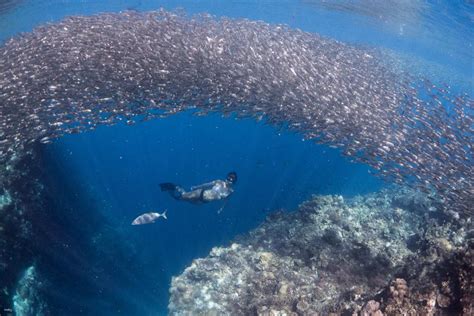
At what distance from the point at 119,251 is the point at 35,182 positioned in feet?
19.2

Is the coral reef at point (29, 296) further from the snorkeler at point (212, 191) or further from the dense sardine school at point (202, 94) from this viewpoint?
the snorkeler at point (212, 191)

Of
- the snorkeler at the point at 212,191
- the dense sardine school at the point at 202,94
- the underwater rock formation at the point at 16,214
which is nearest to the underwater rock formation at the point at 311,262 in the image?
the snorkeler at the point at 212,191

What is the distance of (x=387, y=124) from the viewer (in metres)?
13.3

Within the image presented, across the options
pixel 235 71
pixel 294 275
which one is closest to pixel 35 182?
pixel 235 71

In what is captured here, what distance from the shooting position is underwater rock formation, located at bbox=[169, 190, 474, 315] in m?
8.56

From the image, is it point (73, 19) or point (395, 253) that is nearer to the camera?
point (395, 253)

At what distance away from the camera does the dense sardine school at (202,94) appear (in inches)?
437

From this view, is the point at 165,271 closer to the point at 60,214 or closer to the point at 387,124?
the point at 60,214

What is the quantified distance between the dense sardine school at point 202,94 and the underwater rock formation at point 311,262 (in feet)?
7.39

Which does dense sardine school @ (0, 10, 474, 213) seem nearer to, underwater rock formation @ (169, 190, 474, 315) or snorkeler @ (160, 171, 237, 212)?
underwater rock formation @ (169, 190, 474, 315)

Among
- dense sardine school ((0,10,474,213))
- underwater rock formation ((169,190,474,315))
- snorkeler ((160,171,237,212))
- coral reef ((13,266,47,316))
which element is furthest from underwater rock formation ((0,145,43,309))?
snorkeler ((160,171,237,212))

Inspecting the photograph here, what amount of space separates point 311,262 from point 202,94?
740 centimetres

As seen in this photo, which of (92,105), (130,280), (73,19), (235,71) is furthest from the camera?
(130,280)

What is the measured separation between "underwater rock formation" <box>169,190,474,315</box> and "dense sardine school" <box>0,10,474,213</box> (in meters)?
2.25
